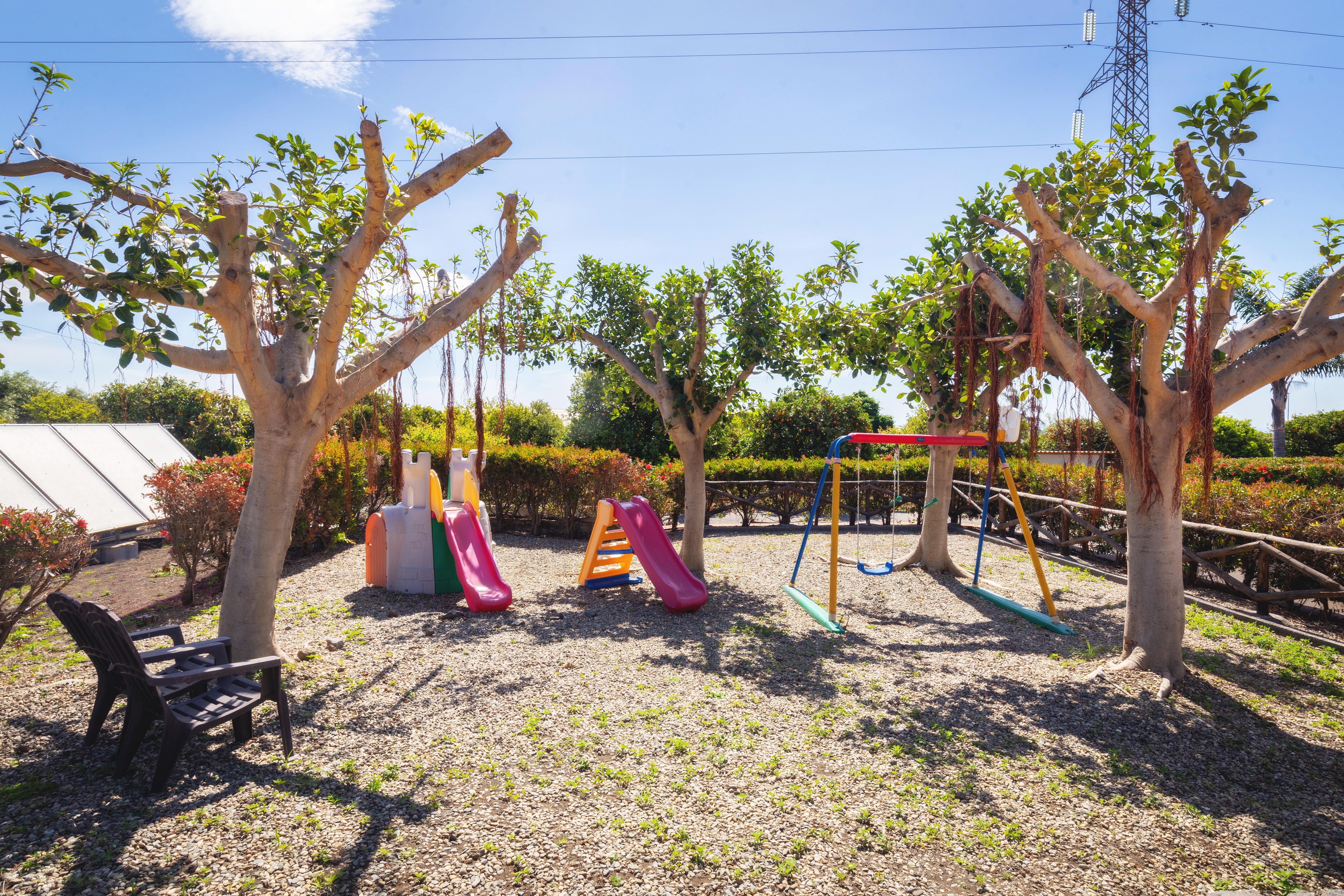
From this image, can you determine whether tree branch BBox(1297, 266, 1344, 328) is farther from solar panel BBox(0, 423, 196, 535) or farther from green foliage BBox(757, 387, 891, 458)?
green foliage BBox(757, 387, 891, 458)

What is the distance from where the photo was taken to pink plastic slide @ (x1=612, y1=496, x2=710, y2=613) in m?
7.49

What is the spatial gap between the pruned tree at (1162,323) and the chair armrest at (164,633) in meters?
6.15

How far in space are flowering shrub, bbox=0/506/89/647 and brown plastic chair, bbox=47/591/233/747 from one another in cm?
202

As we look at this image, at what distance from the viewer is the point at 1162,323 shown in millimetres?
5035

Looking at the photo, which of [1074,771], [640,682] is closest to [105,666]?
[640,682]

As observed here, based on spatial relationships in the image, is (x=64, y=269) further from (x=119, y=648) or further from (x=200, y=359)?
(x=119, y=648)

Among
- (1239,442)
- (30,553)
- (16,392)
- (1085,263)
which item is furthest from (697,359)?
(16,392)

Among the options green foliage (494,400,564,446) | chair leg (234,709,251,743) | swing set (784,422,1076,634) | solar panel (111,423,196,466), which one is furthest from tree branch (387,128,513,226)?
green foliage (494,400,564,446)

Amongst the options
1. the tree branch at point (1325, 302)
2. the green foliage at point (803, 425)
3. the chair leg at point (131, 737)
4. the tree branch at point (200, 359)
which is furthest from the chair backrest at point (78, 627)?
the green foliage at point (803, 425)

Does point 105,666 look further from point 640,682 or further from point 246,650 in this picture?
point 640,682

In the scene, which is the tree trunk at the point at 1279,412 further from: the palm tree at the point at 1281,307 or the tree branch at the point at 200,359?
the tree branch at the point at 200,359

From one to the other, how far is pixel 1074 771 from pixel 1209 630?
4.23 metres

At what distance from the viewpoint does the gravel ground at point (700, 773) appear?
2.96 meters

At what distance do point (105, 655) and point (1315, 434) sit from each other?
3055 centimetres
